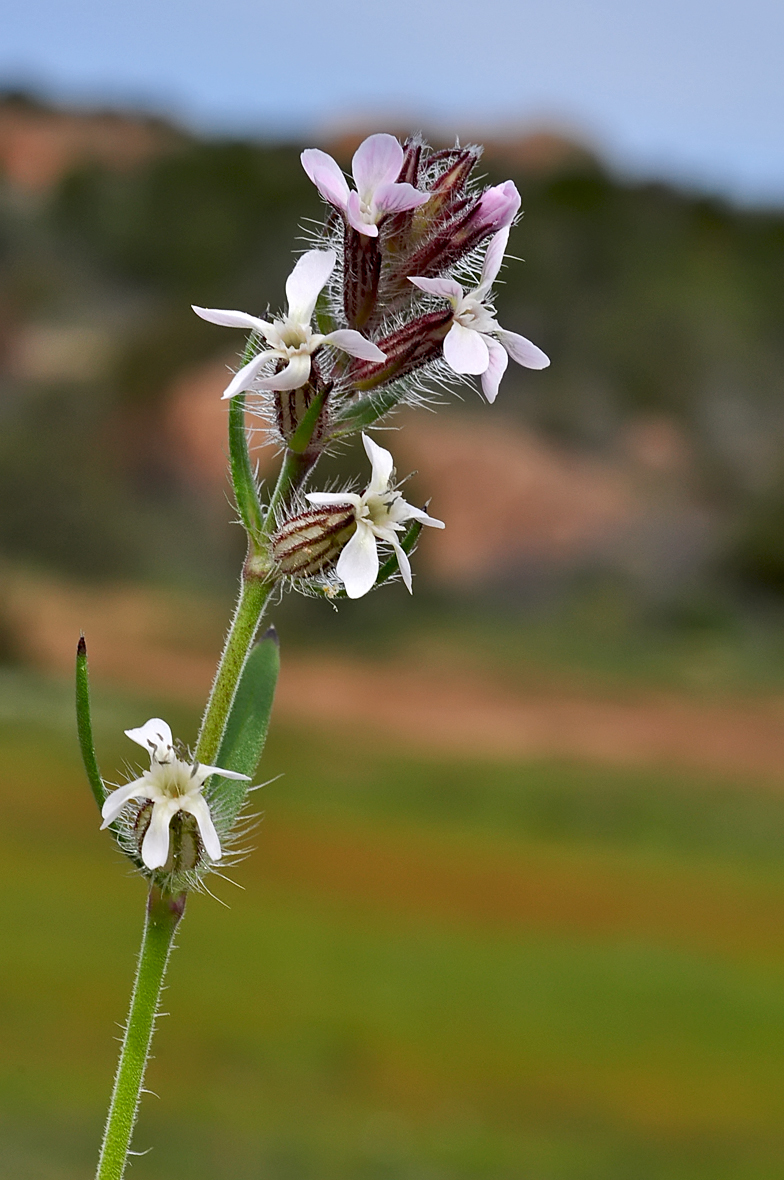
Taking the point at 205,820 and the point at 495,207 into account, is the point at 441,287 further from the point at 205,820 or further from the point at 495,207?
the point at 205,820

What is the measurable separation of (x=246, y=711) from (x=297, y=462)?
0.38 m

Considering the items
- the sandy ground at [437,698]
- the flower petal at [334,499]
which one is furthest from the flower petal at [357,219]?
the sandy ground at [437,698]

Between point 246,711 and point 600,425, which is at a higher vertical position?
point 600,425

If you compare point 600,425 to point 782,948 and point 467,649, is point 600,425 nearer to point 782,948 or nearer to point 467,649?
point 467,649

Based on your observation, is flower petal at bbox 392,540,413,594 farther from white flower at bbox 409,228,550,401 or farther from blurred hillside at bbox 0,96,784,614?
blurred hillside at bbox 0,96,784,614

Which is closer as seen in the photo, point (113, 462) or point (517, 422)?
point (113, 462)

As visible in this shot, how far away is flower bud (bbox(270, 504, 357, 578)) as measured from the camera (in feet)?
5.75

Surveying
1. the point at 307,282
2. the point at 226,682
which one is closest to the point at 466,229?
the point at 307,282

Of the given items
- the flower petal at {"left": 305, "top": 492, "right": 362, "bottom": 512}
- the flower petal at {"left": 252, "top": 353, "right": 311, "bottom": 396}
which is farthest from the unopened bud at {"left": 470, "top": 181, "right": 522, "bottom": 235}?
the flower petal at {"left": 305, "top": 492, "right": 362, "bottom": 512}

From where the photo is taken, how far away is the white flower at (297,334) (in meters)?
1.66

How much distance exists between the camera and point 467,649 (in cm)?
4194

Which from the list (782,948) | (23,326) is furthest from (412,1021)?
(23,326)

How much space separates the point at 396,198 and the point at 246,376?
338 mm

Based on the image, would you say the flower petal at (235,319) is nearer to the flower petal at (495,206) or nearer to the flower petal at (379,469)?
the flower petal at (379,469)
